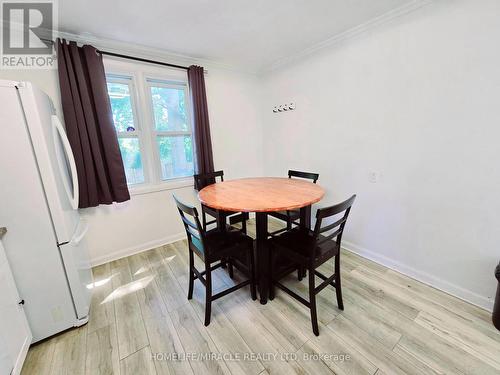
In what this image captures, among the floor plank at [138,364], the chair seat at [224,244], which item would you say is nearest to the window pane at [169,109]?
the chair seat at [224,244]

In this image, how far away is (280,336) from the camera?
1.53 m

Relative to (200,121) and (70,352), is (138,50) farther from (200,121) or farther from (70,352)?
(70,352)

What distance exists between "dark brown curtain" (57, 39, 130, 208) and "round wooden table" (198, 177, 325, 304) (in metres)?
1.17

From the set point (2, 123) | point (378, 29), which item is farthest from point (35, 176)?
point (378, 29)

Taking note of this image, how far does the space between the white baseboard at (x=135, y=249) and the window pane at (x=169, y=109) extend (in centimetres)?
151

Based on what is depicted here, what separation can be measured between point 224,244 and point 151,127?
1894 millimetres

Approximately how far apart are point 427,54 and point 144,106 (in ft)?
9.61

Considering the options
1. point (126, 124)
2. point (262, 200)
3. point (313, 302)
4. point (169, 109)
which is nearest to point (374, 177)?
point (262, 200)

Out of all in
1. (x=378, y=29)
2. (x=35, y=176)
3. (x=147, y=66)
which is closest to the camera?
(x=35, y=176)

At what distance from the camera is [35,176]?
4.54 ft

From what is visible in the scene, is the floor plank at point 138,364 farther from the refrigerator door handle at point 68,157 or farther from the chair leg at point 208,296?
the refrigerator door handle at point 68,157

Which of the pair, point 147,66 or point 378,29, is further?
point 147,66

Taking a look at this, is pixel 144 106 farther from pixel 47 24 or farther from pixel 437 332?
pixel 437 332

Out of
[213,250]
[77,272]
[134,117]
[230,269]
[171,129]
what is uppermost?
[134,117]
